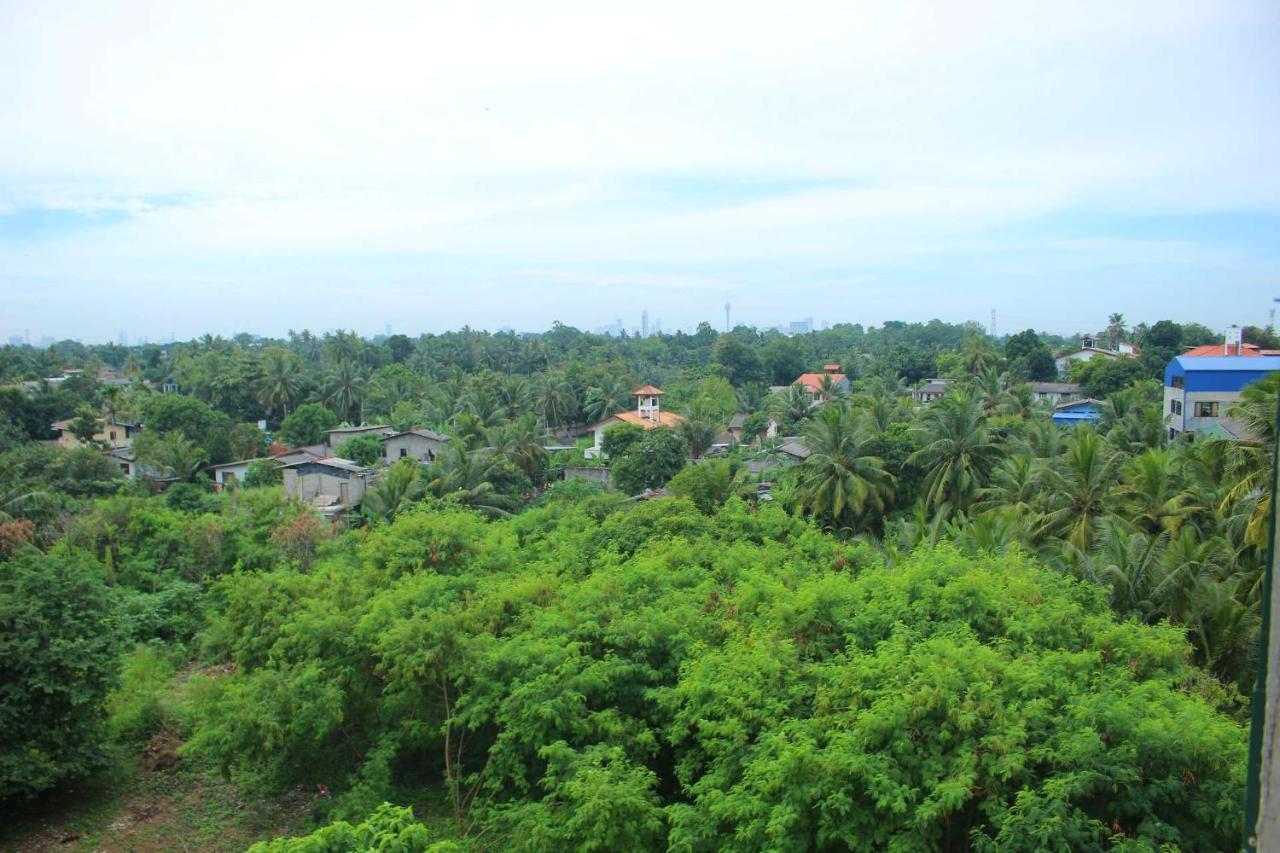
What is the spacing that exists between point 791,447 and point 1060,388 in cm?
2020

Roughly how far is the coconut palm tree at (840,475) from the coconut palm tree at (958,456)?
109cm

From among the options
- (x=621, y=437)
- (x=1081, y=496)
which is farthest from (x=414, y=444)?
(x=1081, y=496)

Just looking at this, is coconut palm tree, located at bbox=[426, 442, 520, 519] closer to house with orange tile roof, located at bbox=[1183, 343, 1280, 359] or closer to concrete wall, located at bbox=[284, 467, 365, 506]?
concrete wall, located at bbox=[284, 467, 365, 506]

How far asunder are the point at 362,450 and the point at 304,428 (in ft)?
20.3

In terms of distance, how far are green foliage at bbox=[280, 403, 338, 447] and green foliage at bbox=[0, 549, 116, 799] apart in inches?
1074

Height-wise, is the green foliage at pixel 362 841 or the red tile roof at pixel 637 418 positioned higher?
the red tile roof at pixel 637 418

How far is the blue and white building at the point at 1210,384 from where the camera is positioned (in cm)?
2600

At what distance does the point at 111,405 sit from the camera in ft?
135

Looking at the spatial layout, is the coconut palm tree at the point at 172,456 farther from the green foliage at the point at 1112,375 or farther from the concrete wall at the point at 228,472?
the green foliage at the point at 1112,375

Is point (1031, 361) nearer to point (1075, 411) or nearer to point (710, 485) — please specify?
point (1075, 411)

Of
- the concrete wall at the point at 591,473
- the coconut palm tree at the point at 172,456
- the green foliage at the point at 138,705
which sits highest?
the coconut palm tree at the point at 172,456

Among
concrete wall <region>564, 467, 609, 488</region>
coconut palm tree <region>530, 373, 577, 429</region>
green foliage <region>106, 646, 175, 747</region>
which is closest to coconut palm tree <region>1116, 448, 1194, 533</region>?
green foliage <region>106, 646, 175, 747</region>

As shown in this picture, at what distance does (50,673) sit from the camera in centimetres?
1120

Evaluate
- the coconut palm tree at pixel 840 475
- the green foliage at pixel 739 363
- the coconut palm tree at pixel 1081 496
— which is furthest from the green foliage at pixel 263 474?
the green foliage at pixel 739 363
